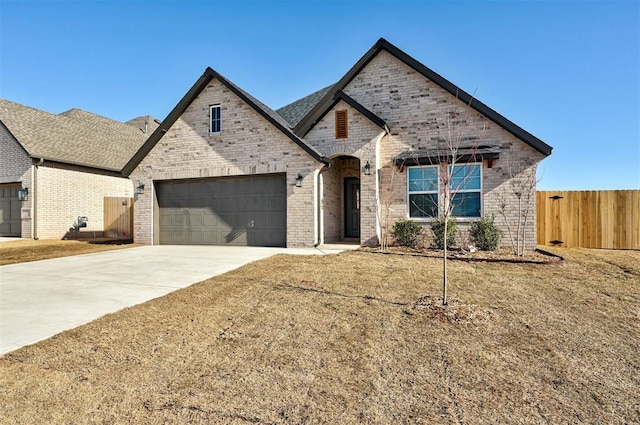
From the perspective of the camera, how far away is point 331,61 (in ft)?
46.5

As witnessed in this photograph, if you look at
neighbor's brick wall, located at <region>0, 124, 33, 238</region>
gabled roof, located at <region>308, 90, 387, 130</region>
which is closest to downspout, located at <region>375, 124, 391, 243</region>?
gabled roof, located at <region>308, 90, 387, 130</region>

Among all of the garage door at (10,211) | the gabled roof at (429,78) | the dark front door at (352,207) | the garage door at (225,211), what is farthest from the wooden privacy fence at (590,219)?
the garage door at (10,211)

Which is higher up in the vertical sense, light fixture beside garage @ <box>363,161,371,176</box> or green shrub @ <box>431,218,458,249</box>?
light fixture beside garage @ <box>363,161,371,176</box>

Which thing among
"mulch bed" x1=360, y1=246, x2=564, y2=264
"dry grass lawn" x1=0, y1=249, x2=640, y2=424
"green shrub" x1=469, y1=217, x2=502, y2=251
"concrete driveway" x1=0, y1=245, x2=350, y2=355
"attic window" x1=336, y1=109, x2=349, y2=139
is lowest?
"dry grass lawn" x1=0, y1=249, x2=640, y2=424

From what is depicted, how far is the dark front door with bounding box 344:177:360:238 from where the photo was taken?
1262 cm

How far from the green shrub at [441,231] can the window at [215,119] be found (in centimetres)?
850

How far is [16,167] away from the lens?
14289mm

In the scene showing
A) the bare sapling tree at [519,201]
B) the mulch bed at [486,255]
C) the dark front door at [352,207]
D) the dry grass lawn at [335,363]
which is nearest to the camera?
the dry grass lawn at [335,363]

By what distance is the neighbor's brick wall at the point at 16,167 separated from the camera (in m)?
14.0

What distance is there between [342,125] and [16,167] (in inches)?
613

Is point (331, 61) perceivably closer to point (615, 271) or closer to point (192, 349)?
point (615, 271)

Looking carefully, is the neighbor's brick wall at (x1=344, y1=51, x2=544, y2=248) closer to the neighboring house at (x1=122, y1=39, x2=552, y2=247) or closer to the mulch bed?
the neighboring house at (x1=122, y1=39, x2=552, y2=247)

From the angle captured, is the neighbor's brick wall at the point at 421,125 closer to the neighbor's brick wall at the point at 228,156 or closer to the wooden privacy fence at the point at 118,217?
the neighbor's brick wall at the point at 228,156

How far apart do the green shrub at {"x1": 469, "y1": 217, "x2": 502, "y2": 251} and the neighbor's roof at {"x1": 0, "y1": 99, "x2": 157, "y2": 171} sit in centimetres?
1836
